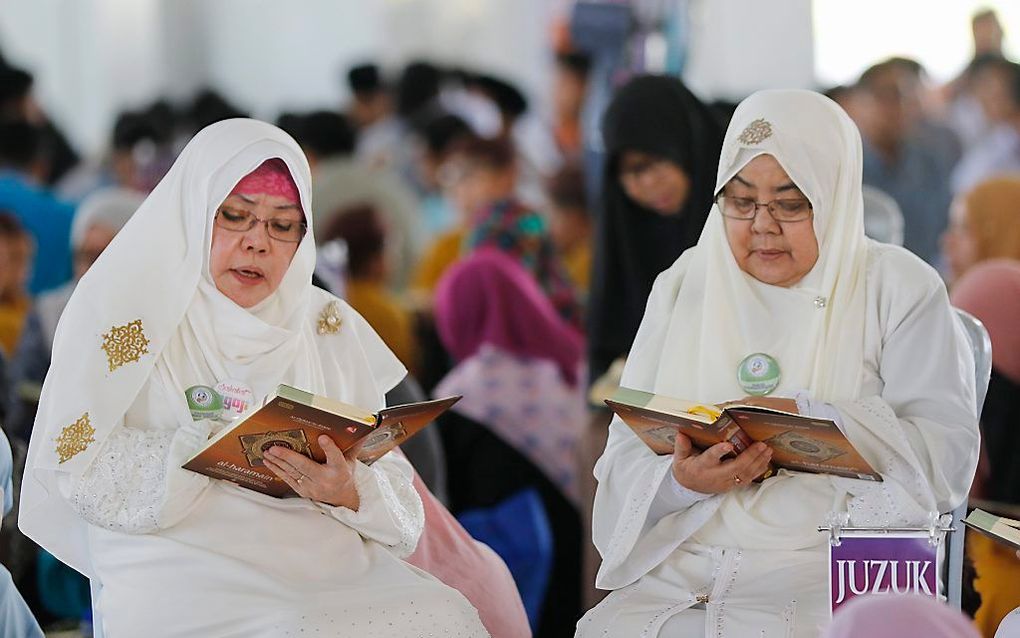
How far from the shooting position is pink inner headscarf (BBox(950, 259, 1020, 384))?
4.02 m

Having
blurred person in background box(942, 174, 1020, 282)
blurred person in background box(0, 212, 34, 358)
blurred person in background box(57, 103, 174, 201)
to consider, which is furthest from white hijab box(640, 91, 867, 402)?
blurred person in background box(57, 103, 174, 201)

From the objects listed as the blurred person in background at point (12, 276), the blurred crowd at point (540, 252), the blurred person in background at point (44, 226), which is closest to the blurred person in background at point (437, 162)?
the blurred crowd at point (540, 252)

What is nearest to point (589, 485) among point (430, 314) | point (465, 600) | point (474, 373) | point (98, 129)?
point (474, 373)

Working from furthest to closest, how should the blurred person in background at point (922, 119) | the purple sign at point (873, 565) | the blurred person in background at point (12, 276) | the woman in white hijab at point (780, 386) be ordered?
the blurred person in background at point (922, 119), the blurred person in background at point (12, 276), the woman in white hijab at point (780, 386), the purple sign at point (873, 565)

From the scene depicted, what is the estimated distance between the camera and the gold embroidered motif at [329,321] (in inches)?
130

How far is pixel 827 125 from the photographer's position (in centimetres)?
314

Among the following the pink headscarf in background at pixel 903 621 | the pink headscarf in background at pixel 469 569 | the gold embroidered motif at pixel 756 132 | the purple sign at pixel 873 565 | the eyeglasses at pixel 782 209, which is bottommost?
the pink headscarf in background at pixel 469 569

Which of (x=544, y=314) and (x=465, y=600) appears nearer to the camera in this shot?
(x=465, y=600)

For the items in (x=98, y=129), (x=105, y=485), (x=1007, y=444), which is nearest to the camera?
(x=105, y=485)

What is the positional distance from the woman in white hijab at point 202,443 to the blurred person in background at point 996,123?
5720 millimetres

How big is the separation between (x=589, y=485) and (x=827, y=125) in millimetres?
1675

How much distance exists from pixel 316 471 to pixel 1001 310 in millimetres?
2003

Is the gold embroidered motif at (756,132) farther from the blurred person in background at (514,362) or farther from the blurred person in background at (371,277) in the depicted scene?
the blurred person in background at (371,277)

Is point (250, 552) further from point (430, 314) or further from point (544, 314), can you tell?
point (430, 314)
